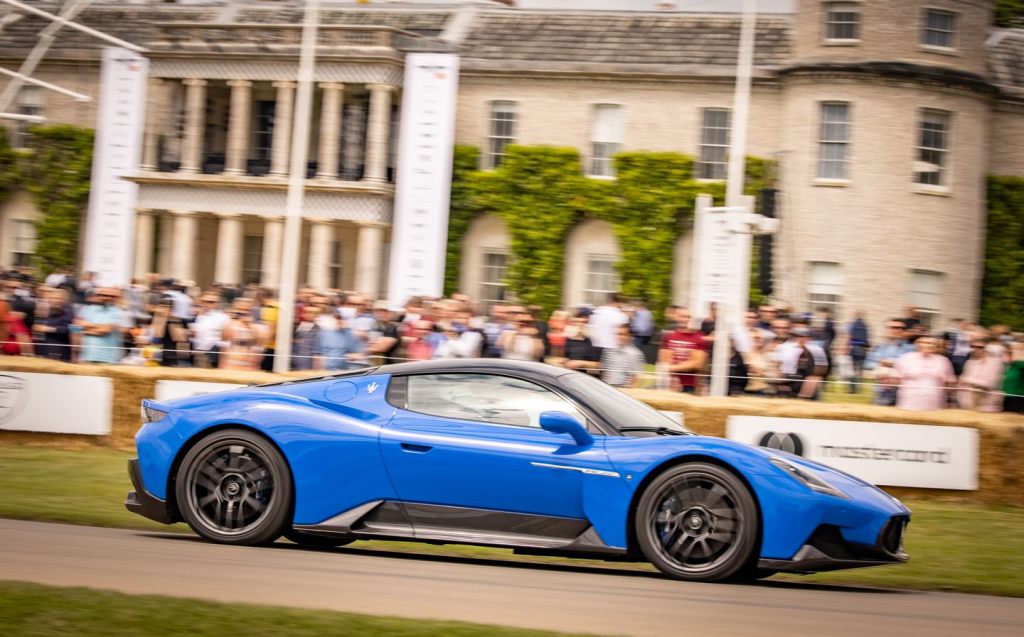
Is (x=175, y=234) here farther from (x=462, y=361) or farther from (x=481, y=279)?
(x=462, y=361)

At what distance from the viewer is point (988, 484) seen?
14.0 m

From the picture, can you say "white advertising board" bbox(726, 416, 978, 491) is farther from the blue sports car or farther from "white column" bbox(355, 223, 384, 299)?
"white column" bbox(355, 223, 384, 299)

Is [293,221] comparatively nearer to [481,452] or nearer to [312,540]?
[312,540]

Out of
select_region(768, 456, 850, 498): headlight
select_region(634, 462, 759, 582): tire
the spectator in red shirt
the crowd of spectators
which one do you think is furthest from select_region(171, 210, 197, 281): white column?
select_region(768, 456, 850, 498): headlight

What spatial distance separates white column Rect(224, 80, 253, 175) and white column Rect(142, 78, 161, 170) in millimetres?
2409

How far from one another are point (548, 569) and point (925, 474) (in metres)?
6.26

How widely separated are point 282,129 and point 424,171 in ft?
20.1

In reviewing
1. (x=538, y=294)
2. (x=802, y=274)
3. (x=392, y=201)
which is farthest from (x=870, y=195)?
(x=392, y=201)

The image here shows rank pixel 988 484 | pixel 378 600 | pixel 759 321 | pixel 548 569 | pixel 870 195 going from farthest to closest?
pixel 870 195 → pixel 759 321 → pixel 988 484 → pixel 548 569 → pixel 378 600

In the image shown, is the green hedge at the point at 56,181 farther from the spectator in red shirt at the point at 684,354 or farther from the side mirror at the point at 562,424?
the side mirror at the point at 562,424

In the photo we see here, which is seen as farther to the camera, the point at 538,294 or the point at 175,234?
the point at 175,234

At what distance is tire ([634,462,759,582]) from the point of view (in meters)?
8.71

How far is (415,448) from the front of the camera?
9.18 meters

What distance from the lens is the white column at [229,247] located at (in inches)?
1644
